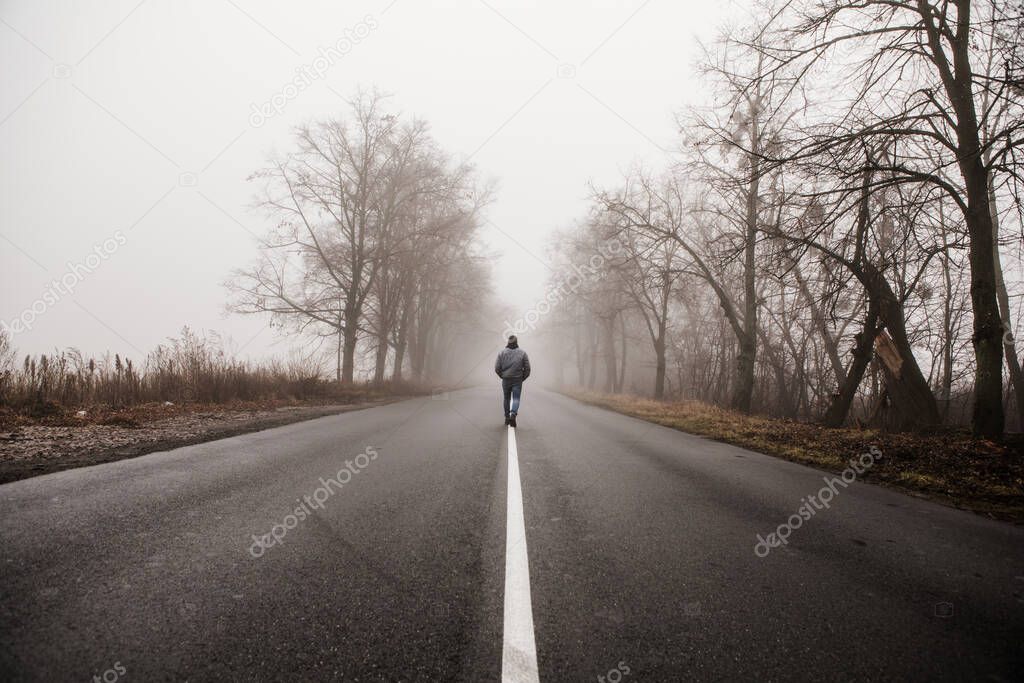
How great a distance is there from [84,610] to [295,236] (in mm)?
17247

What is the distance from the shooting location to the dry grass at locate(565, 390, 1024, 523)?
181 inches

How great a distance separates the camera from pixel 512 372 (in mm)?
9547

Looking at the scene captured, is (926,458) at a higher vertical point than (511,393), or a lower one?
lower

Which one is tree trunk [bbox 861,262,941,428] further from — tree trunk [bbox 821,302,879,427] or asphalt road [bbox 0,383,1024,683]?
asphalt road [bbox 0,383,1024,683]

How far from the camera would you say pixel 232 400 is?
10.4m

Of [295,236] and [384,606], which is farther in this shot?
[295,236]

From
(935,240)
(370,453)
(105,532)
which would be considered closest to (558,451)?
(370,453)

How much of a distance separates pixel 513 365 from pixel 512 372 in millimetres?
180

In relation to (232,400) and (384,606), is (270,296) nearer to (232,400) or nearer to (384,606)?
(232,400)

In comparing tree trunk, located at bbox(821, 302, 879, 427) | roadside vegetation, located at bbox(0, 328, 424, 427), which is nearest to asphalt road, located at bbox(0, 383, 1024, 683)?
roadside vegetation, located at bbox(0, 328, 424, 427)

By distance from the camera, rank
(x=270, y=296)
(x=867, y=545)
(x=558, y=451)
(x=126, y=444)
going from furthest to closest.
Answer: (x=270, y=296) → (x=558, y=451) → (x=126, y=444) → (x=867, y=545)
